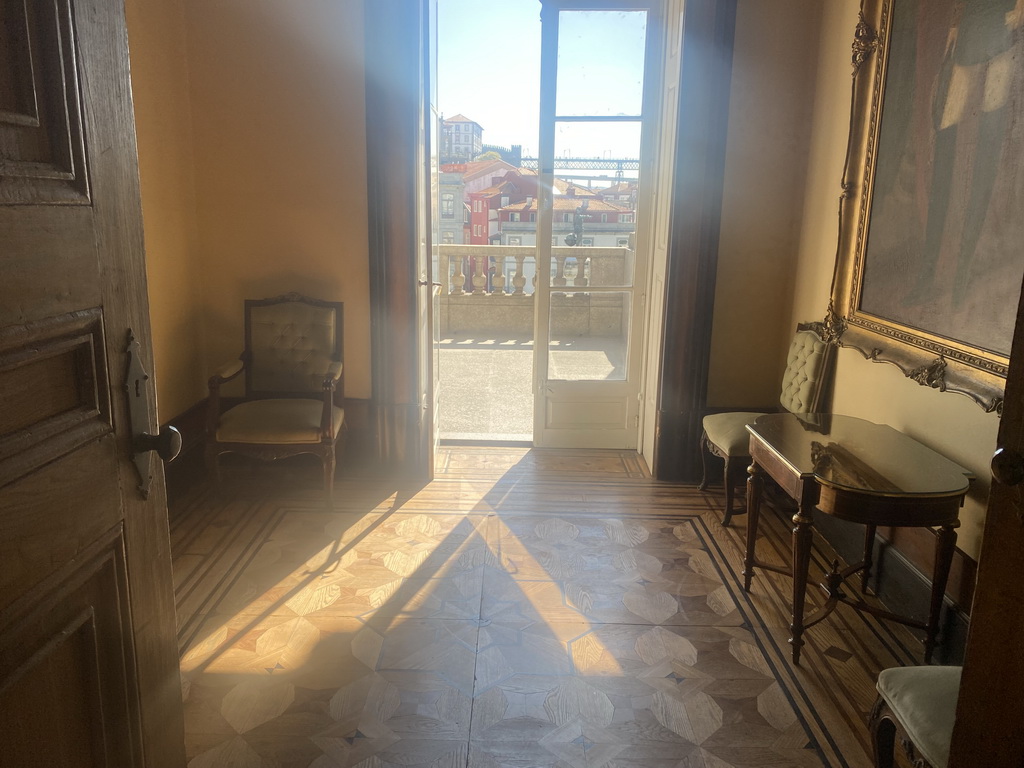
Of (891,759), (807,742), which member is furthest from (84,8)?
(807,742)

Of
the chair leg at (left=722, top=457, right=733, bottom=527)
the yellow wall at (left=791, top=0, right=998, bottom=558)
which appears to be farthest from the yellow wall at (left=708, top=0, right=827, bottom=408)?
the chair leg at (left=722, top=457, right=733, bottom=527)

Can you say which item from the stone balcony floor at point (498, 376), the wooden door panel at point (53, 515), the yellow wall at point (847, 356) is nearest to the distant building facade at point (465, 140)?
the stone balcony floor at point (498, 376)

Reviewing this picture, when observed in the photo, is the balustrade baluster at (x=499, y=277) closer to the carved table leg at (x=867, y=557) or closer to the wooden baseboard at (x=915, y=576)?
the wooden baseboard at (x=915, y=576)

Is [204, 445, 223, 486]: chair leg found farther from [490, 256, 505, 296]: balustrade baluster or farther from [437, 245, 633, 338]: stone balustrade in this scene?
[490, 256, 505, 296]: balustrade baluster

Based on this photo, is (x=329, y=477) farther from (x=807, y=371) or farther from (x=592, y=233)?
(x=807, y=371)

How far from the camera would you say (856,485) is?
2.06 meters

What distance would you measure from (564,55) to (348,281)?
5.64 ft

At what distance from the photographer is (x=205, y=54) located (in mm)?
3568

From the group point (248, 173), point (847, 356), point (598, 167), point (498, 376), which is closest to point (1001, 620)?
point (847, 356)

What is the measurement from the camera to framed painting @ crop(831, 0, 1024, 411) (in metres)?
2.03

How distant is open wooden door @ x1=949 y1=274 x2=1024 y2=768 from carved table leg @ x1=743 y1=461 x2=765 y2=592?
191 cm

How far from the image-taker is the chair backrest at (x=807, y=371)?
10.4 ft

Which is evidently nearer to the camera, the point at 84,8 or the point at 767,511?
the point at 84,8

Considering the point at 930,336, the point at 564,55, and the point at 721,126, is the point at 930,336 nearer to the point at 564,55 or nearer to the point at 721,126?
the point at 721,126
